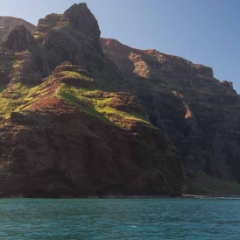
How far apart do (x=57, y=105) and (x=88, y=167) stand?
26.4 meters

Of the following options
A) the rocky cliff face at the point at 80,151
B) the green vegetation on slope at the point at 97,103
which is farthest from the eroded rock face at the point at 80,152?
the green vegetation on slope at the point at 97,103

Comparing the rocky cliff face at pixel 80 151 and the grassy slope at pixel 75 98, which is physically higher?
the grassy slope at pixel 75 98

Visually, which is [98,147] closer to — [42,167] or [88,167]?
[88,167]

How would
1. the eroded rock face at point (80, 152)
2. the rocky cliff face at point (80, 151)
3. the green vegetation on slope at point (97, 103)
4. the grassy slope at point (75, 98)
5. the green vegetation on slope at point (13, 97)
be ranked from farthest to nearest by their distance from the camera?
the green vegetation on slope at point (13, 97) < the grassy slope at point (75, 98) < the green vegetation on slope at point (97, 103) < the rocky cliff face at point (80, 151) < the eroded rock face at point (80, 152)

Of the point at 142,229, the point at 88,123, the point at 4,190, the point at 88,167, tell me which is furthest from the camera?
the point at 88,123

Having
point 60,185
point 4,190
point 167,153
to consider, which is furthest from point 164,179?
point 4,190

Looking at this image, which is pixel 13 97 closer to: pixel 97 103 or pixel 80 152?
pixel 97 103

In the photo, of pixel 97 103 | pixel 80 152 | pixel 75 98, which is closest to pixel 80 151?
pixel 80 152

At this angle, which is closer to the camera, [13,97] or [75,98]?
[75,98]

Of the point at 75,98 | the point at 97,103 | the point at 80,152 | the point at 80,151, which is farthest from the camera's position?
the point at 97,103

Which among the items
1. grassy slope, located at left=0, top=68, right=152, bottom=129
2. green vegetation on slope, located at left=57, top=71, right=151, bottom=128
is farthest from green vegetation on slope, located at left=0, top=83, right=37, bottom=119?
green vegetation on slope, located at left=57, top=71, right=151, bottom=128

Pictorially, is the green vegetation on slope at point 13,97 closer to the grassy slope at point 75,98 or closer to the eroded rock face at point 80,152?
the grassy slope at point 75,98

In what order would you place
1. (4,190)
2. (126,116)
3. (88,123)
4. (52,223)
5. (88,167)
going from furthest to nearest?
(126,116) → (88,123) → (88,167) → (4,190) → (52,223)

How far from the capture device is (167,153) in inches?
6462
